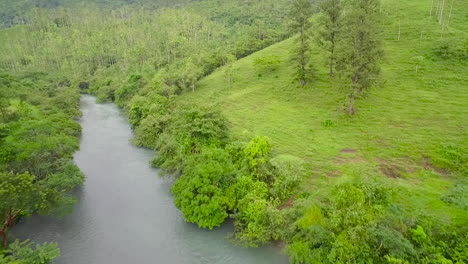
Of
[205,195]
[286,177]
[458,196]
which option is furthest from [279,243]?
[458,196]

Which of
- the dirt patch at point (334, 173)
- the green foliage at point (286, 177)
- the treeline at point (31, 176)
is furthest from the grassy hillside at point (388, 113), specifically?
the treeline at point (31, 176)

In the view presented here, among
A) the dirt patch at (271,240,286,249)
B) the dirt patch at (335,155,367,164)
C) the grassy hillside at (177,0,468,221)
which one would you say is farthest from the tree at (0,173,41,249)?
the dirt patch at (335,155,367,164)

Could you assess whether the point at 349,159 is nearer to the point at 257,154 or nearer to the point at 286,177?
the point at 286,177

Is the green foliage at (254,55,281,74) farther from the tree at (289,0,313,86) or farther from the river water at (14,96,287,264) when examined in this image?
the river water at (14,96,287,264)

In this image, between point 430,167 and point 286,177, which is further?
point 430,167

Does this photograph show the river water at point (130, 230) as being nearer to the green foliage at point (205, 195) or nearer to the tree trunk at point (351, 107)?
the green foliage at point (205, 195)

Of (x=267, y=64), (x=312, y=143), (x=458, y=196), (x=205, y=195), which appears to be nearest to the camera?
(x=458, y=196)

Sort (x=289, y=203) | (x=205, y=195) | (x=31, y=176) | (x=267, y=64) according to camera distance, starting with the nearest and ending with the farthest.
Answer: (x=31, y=176) < (x=205, y=195) < (x=289, y=203) < (x=267, y=64)

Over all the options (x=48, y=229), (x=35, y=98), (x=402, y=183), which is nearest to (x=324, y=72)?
(x=402, y=183)
